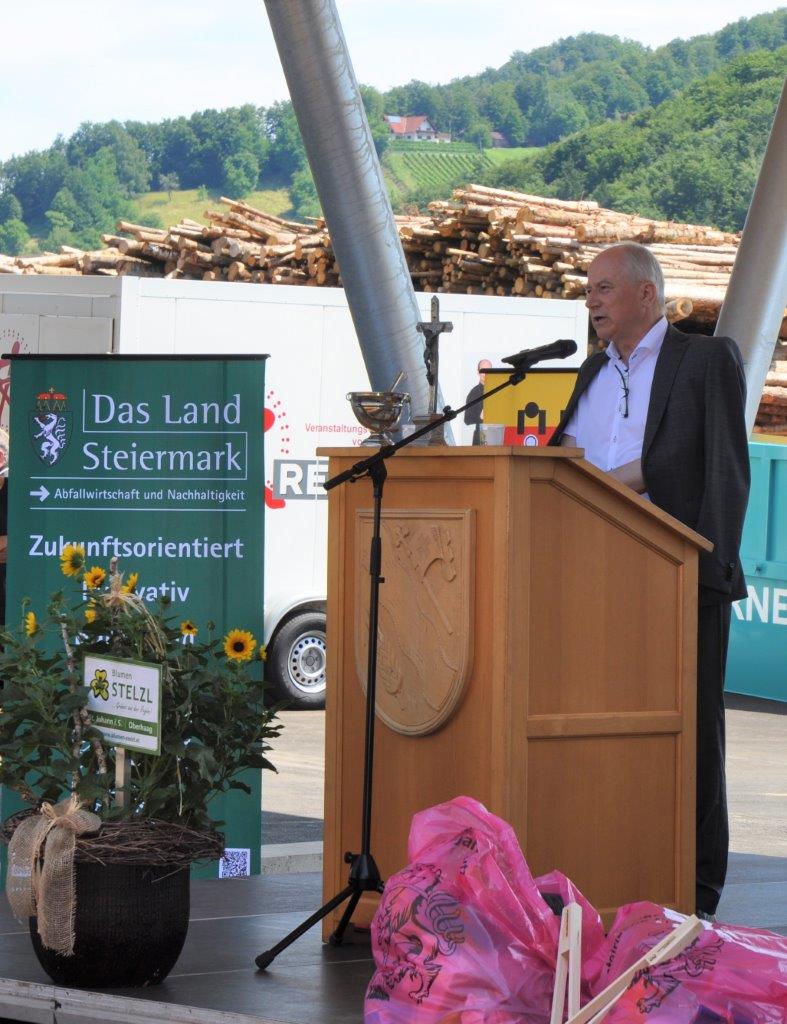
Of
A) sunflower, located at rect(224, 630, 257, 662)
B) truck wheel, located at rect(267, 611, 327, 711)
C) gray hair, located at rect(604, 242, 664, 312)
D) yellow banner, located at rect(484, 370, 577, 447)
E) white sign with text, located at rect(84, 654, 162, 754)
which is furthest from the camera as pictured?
truck wheel, located at rect(267, 611, 327, 711)

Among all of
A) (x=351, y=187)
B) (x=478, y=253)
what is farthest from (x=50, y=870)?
(x=478, y=253)

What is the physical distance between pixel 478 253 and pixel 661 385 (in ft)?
36.4

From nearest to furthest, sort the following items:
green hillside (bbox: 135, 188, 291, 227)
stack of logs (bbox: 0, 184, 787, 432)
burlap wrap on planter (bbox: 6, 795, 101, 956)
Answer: burlap wrap on planter (bbox: 6, 795, 101, 956)
stack of logs (bbox: 0, 184, 787, 432)
green hillside (bbox: 135, 188, 291, 227)

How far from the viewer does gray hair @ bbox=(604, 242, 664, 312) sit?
15.8 ft

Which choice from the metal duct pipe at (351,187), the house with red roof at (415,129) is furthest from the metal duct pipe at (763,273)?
the house with red roof at (415,129)

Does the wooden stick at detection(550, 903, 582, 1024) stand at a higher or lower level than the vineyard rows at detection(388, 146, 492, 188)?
lower

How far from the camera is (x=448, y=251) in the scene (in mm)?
15688

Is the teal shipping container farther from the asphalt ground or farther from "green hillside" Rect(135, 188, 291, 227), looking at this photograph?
"green hillside" Rect(135, 188, 291, 227)

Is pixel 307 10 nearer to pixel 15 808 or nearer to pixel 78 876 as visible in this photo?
pixel 15 808

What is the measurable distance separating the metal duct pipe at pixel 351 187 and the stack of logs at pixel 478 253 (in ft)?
23.4

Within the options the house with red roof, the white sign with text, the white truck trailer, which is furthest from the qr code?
the house with red roof

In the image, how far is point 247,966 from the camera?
169 inches

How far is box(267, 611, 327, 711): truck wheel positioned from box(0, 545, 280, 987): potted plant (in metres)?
7.31

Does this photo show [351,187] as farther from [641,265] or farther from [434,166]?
[434,166]
